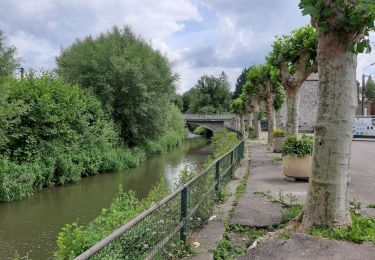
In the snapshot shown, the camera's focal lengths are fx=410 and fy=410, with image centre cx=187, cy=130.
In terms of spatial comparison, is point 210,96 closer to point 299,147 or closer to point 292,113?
point 292,113

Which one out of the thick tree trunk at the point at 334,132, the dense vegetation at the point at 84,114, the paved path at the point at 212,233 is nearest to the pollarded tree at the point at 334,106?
the thick tree trunk at the point at 334,132

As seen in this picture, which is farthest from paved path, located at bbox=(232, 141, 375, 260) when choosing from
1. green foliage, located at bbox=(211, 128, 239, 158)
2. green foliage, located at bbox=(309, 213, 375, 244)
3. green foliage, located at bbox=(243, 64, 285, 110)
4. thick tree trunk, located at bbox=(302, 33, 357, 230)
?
green foliage, located at bbox=(243, 64, 285, 110)

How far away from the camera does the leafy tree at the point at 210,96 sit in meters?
90.2

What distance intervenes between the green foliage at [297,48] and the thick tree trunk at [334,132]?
8173 millimetres

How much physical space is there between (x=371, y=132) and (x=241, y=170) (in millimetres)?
26981

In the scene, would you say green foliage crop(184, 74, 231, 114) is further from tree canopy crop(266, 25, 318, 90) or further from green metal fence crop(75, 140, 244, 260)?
green metal fence crop(75, 140, 244, 260)

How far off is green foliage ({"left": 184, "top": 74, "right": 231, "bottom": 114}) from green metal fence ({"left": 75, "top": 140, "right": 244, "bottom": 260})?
8167 cm

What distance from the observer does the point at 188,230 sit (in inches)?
Result: 225

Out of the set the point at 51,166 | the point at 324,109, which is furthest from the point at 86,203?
the point at 324,109

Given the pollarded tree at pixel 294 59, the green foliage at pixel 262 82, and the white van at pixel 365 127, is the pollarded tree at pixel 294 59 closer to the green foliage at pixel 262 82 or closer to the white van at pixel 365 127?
the green foliage at pixel 262 82

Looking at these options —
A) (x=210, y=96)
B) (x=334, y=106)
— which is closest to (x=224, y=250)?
(x=334, y=106)

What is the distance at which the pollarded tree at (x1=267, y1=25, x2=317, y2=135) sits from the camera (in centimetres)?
1371

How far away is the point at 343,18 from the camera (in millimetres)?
5027

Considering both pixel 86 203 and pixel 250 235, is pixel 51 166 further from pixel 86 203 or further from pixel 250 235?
pixel 250 235
